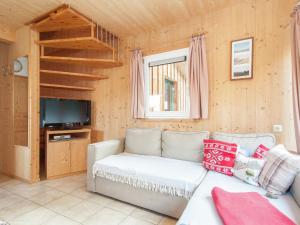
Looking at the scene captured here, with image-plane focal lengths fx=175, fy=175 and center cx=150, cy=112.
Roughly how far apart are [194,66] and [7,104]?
10.7 feet

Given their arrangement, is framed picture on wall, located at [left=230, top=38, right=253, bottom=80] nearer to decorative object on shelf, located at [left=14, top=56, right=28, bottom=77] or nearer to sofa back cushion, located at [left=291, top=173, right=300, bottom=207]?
sofa back cushion, located at [left=291, top=173, right=300, bottom=207]

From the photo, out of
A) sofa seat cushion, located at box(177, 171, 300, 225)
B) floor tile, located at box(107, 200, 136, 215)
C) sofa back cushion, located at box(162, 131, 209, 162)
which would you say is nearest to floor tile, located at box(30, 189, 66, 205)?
floor tile, located at box(107, 200, 136, 215)

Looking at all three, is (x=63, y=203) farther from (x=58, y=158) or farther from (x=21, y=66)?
(x=21, y=66)

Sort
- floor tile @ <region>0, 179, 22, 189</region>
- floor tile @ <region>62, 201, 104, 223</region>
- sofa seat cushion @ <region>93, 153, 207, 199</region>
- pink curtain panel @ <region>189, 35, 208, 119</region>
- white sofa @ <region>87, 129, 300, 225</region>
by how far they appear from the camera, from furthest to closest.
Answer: floor tile @ <region>0, 179, 22, 189</region> < pink curtain panel @ <region>189, 35, 208, 119</region> < floor tile @ <region>62, 201, 104, 223</region> < sofa seat cushion @ <region>93, 153, 207, 199</region> < white sofa @ <region>87, 129, 300, 225</region>

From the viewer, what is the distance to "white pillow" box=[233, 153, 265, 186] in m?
1.58

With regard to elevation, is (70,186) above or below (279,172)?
below

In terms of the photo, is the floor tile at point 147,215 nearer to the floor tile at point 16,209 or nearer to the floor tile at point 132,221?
the floor tile at point 132,221

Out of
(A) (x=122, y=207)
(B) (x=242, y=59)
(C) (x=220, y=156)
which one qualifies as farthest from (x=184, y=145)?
(B) (x=242, y=59)

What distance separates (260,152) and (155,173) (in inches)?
44.9

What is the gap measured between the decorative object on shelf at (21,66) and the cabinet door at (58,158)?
1239mm

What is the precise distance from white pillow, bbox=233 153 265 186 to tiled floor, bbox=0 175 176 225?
0.82 meters

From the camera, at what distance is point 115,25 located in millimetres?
2840

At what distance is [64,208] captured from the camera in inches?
78.0

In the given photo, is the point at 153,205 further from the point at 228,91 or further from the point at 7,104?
the point at 7,104
